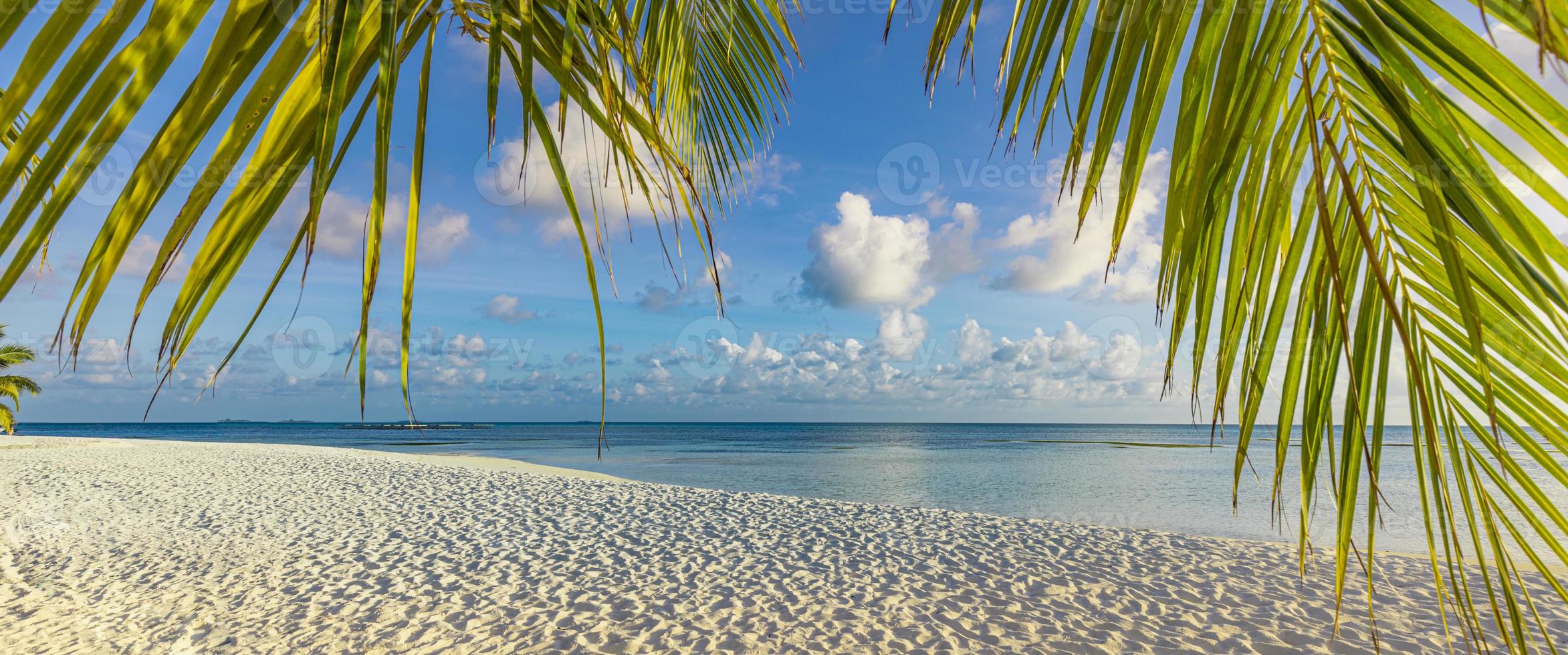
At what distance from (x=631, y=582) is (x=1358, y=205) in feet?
19.8

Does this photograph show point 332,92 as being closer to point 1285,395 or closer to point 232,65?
point 232,65

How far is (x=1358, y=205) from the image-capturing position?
1.92 feet

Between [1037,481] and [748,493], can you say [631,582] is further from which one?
[1037,481]

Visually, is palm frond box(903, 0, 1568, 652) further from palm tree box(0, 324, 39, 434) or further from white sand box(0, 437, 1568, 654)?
palm tree box(0, 324, 39, 434)

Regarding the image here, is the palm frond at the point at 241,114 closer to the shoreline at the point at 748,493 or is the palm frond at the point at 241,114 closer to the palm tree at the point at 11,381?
the shoreline at the point at 748,493

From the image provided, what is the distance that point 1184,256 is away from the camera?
688mm

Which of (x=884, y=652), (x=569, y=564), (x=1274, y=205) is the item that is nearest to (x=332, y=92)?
(x=1274, y=205)

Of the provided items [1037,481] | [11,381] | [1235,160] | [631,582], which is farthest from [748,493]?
[11,381]

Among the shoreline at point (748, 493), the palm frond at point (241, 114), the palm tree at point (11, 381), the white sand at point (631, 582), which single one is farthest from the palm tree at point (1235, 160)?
the palm tree at point (11, 381)

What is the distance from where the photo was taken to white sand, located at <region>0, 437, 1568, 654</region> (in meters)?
4.66

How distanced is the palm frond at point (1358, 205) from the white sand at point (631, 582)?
4121mm

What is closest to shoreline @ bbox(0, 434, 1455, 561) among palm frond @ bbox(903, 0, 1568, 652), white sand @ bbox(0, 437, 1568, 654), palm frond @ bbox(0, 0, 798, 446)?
white sand @ bbox(0, 437, 1568, 654)

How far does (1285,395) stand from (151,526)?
10.6 metres

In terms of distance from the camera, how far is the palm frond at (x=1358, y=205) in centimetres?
61
